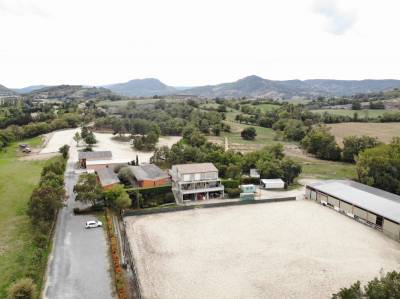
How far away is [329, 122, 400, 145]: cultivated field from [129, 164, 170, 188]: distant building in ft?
163

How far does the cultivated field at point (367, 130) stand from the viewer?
261 feet

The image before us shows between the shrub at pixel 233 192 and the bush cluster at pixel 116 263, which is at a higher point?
the bush cluster at pixel 116 263

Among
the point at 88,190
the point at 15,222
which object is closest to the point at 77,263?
the point at 88,190

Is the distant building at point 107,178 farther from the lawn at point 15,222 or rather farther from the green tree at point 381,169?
the green tree at point 381,169

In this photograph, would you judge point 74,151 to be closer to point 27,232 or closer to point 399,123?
point 27,232

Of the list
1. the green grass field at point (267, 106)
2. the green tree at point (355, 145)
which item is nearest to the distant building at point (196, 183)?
the green tree at point (355, 145)

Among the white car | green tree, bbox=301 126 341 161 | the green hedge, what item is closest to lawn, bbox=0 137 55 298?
the white car

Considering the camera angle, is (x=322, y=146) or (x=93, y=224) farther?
(x=322, y=146)

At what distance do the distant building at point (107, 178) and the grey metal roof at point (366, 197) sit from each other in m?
25.2

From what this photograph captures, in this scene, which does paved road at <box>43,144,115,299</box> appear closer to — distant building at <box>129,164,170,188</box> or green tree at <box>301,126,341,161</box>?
distant building at <box>129,164,170,188</box>

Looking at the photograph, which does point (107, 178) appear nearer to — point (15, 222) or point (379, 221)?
point (15, 222)

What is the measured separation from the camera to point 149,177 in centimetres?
4153

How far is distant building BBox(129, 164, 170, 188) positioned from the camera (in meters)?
40.8

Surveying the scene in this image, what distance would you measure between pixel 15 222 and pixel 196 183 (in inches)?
777
